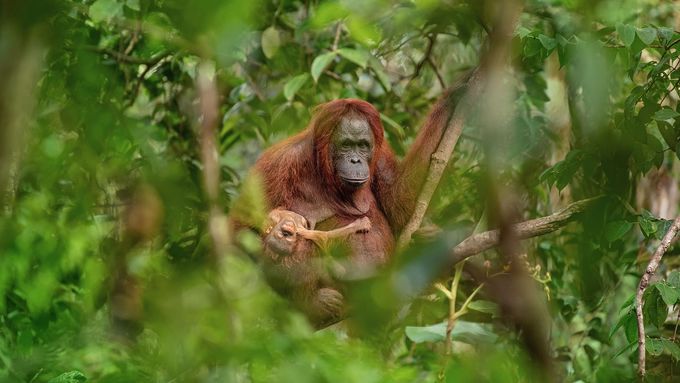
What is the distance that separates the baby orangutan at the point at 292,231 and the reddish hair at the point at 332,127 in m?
0.29

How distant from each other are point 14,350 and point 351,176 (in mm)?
2059

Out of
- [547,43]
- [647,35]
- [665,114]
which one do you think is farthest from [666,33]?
[547,43]

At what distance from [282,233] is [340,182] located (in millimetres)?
566

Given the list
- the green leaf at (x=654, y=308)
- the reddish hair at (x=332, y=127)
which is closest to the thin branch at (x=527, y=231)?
the green leaf at (x=654, y=308)

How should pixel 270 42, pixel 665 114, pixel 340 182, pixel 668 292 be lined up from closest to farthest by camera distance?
pixel 668 292 < pixel 665 114 < pixel 340 182 < pixel 270 42

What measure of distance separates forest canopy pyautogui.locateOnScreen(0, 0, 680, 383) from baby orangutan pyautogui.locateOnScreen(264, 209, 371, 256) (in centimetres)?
40

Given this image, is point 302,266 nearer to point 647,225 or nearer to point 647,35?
point 647,225

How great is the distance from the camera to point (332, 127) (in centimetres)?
473

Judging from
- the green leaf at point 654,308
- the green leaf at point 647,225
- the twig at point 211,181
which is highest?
the twig at point 211,181

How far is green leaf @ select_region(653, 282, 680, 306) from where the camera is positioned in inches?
107

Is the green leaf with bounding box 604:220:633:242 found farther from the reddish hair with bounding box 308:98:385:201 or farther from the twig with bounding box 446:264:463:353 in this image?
the reddish hair with bounding box 308:98:385:201

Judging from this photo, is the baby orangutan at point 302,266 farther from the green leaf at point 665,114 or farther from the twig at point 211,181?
the twig at point 211,181

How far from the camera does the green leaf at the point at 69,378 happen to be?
81.9 inches

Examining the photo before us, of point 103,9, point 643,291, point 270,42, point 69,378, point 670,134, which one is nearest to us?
point 69,378
